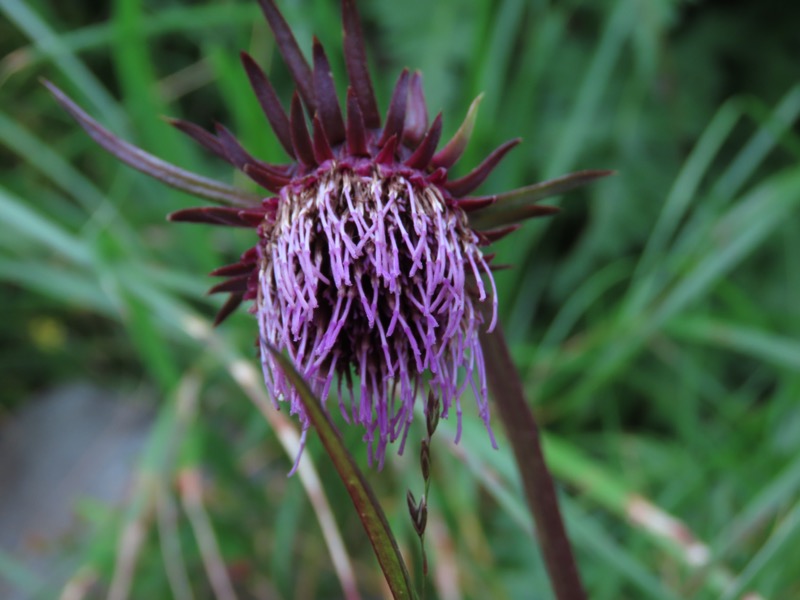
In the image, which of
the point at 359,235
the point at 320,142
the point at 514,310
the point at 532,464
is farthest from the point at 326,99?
the point at 514,310

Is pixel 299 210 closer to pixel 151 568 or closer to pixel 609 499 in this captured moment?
pixel 609 499

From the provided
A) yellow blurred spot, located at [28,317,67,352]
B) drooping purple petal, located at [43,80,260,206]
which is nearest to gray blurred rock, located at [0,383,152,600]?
yellow blurred spot, located at [28,317,67,352]

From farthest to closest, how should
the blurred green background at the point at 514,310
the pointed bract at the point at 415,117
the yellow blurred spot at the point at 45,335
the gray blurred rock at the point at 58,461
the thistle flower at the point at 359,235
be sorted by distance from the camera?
the yellow blurred spot at the point at 45,335, the gray blurred rock at the point at 58,461, the blurred green background at the point at 514,310, the pointed bract at the point at 415,117, the thistle flower at the point at 359,235

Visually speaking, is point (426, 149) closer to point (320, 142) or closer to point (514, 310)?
point (320, 142)

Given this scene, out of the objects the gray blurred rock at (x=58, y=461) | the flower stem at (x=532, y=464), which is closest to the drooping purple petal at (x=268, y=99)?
the flower stem at (x=532, y=464)

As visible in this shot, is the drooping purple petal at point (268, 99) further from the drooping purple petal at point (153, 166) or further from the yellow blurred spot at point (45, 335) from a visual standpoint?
the yellow blurred spot at point (45, 335)

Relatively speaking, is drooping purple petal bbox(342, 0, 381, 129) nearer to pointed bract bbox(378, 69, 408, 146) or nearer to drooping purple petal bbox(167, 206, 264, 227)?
pointed bract bbox(378, 69, 408, 146)
